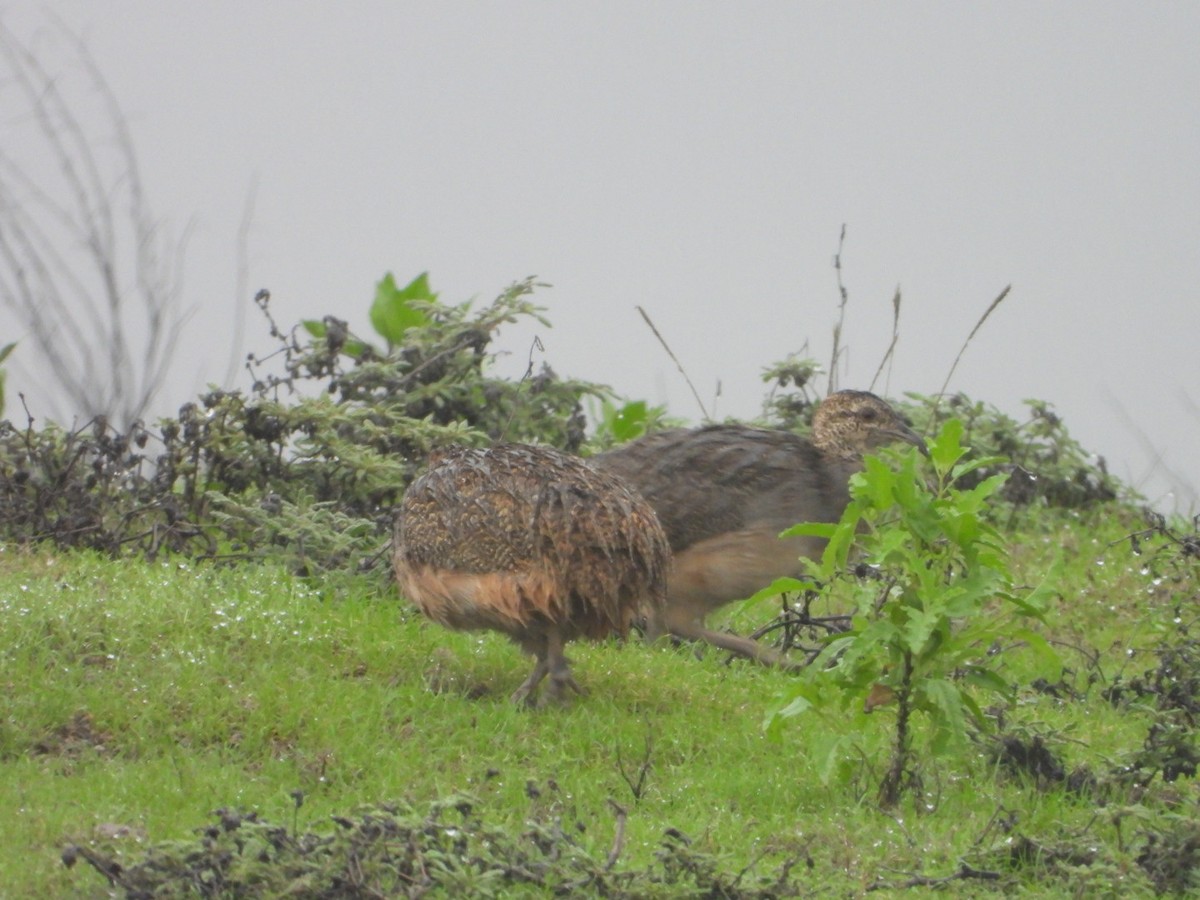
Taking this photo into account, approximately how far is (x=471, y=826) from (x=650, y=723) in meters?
2.05

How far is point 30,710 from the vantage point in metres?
6.86

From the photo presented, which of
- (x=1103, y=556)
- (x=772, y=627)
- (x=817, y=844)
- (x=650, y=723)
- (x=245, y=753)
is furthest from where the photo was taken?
(x=1103, y=556)

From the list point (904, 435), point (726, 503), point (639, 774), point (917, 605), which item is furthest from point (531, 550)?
point (904, 435)

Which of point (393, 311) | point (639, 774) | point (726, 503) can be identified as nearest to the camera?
point (639, 774)

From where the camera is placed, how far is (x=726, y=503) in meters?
8.76

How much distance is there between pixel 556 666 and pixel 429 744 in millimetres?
694

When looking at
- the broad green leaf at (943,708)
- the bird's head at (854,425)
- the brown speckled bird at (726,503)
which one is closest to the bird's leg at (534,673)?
the brown speckled bird at (726,503)

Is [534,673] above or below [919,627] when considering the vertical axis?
below

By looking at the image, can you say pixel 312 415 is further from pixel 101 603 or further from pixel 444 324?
pixel 101 603

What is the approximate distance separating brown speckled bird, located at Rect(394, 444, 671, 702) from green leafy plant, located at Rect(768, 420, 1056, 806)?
1.12 meters

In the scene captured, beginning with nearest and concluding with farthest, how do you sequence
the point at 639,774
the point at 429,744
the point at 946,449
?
the point at 946,449, the point at 639,774, the point at 429,744

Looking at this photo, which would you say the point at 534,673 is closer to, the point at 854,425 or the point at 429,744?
the point at 429,744

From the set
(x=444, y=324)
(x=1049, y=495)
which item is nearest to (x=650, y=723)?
(x=444, y=324)

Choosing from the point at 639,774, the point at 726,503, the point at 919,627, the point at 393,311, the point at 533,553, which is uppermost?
the point at 393,311
